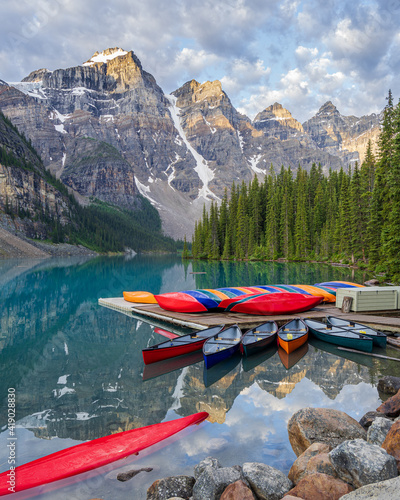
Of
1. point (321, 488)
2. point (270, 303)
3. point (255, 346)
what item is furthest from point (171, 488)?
point (270, 303)

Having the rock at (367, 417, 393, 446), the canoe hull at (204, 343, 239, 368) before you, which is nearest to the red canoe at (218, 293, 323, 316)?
the canoe hull at (204, 343, 239, 368)

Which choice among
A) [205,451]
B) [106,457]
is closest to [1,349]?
[106,457]

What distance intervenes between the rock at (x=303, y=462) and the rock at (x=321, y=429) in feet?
1.87

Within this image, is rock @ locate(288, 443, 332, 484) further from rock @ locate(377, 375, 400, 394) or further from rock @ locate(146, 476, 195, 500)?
rock @ locate(377, 375, 400, 394)

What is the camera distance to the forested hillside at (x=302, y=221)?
51.9 metres

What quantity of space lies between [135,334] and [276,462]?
12.0m

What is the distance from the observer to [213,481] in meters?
5.09

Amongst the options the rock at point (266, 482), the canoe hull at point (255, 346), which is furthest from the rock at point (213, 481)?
the canoe hull at point (255, 346)

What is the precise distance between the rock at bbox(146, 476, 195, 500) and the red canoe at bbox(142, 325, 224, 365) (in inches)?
271

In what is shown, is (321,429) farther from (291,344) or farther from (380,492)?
(291,344)

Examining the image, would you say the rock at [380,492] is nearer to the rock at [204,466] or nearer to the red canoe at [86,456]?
the rock at [204,466]

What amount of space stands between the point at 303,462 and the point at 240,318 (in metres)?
11.6

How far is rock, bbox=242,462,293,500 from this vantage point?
4.93 meters

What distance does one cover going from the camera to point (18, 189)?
125 meters
